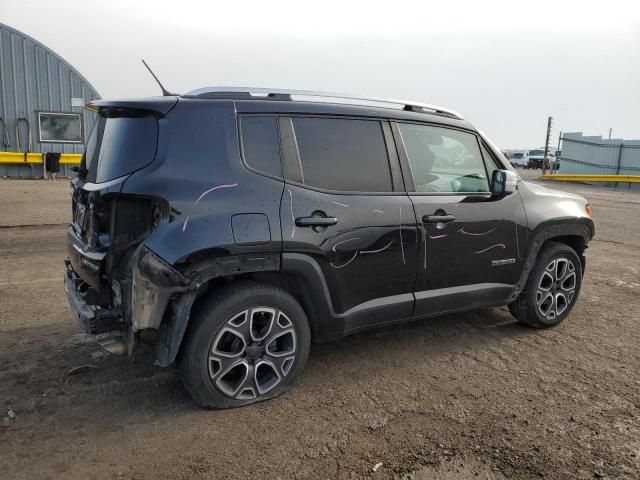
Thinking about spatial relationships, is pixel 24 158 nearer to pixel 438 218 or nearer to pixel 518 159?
pixel 438 218

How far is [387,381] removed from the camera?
3525 mm

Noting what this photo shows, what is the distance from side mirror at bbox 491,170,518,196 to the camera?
4.02 meters

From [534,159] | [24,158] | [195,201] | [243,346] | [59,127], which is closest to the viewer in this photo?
[195,201]

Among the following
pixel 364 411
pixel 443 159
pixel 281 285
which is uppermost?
pixel 443 159

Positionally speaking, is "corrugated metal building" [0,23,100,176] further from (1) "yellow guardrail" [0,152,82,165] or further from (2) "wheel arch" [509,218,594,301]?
(2) "wheel arch" [509,218,594,301]

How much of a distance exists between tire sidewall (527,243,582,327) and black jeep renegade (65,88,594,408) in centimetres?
64

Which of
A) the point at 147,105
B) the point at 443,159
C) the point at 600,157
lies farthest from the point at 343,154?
Result: the point at 600,157

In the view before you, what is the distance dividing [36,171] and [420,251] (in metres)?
19.5

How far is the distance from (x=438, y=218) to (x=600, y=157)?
3006 cm

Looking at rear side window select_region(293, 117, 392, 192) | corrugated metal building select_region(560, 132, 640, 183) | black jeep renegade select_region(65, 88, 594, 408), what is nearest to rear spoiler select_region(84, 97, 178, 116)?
black jeep renegade select_region(65, 88, 594, 408)

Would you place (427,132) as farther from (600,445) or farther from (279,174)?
(600,445)

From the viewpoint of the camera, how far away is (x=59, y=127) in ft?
63.7

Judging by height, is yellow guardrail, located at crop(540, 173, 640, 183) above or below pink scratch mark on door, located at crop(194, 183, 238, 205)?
below

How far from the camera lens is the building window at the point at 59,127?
752 inches
